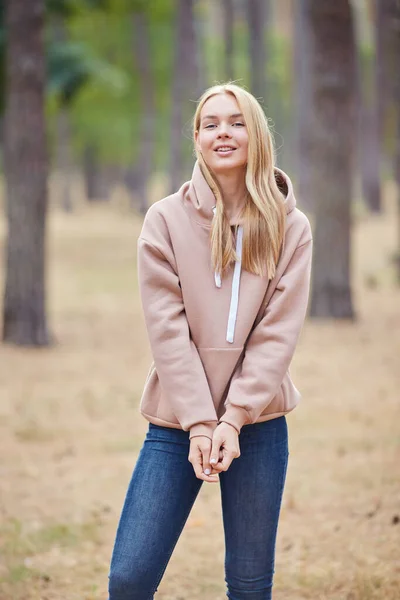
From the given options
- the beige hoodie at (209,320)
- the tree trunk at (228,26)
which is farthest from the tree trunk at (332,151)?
the tree trunk at (228,26)

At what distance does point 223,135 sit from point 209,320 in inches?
25.1

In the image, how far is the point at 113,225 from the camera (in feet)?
103

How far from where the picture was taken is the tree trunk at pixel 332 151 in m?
12.6

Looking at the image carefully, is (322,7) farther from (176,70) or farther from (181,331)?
(176,70)

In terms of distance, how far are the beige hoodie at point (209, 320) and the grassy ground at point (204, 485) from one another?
2.02m

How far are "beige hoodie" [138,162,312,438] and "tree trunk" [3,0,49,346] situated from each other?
26.2ft

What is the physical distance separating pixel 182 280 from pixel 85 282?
1545cm

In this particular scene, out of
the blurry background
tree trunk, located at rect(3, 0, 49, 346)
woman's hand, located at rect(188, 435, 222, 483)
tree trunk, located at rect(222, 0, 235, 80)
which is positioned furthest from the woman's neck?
tree trunk, located at rect(222, 0, 235, 80)

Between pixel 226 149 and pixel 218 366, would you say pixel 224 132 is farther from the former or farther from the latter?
pixel 218 366

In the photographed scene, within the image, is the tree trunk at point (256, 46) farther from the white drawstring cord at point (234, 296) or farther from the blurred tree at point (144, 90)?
the white drawstring cord at point (234, 296)

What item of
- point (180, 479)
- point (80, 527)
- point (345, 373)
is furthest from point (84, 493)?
point (345, 373)

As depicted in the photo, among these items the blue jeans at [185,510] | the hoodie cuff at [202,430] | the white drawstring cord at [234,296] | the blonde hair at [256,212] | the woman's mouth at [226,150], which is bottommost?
the blue jeans at [185,510]

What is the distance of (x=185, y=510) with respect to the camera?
323cm

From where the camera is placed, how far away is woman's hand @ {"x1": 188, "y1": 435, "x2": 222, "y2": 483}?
3.09 metres
